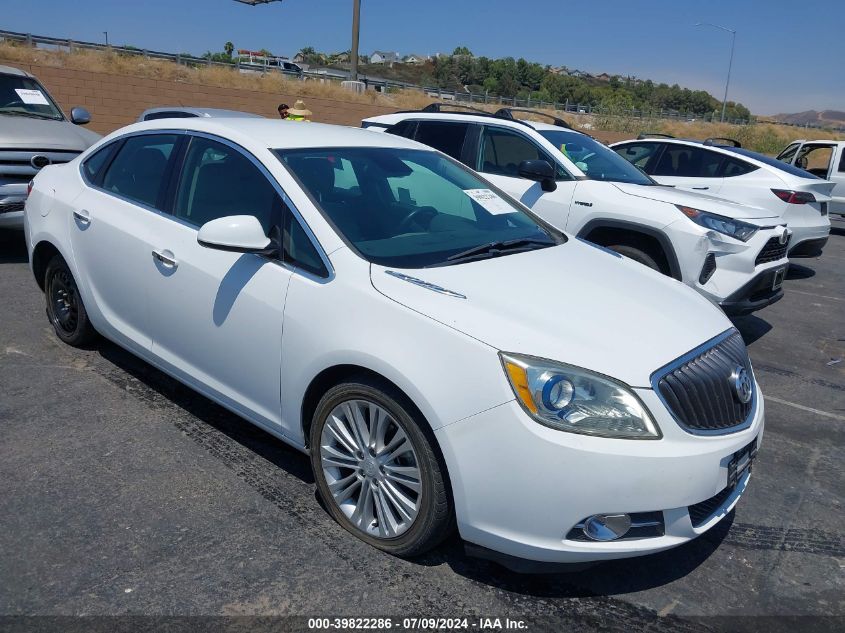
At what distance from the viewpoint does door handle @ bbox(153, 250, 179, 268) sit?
3678 millimetres

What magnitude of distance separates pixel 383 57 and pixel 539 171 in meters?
169

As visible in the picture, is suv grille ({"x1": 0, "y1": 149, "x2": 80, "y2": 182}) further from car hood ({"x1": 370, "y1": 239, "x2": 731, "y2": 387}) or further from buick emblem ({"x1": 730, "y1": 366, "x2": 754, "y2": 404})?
buick emblem ({"x1": 730, "y1": 366, "x2": 754, "y2": 404})

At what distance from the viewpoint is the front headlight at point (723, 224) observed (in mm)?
5930

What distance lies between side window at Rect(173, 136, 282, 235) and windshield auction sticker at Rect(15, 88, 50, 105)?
5.58m

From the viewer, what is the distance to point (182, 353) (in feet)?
12.3

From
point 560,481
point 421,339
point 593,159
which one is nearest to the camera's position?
point 560,481

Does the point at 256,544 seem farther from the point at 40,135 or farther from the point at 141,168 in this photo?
the point at 40,135

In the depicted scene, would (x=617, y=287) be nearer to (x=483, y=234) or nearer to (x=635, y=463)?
(x=483, y=234)

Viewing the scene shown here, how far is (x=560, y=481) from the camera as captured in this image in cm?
247

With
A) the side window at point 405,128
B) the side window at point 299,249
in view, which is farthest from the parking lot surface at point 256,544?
the side window at point 405,128

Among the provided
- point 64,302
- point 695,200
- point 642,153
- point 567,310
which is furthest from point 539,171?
point 642,153

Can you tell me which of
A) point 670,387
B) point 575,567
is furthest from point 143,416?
point 670,387

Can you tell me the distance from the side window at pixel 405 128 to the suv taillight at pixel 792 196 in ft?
15.4

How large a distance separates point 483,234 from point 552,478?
5.11 ft
